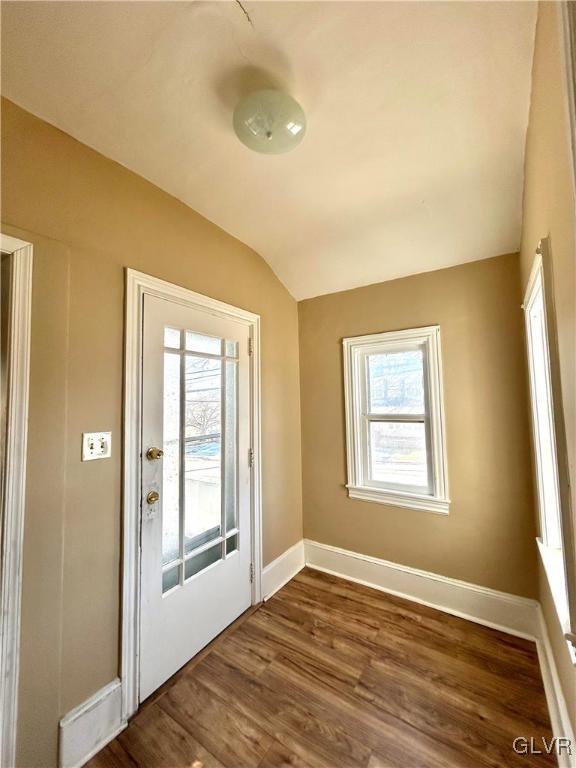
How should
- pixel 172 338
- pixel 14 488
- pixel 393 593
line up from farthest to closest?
pixel 393 593 → pixel 172 338 → pixel 14 488

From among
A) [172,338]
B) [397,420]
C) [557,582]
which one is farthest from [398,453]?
[172,338]

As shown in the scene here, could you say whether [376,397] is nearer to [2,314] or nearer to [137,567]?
[137,567]

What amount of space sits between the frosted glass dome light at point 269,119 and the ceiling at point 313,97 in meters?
0.07

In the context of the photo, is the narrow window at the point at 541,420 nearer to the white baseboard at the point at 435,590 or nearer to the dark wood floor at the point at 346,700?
the white baseboard at the point at 435,590

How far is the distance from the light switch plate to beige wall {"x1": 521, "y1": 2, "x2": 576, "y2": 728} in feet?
5.52

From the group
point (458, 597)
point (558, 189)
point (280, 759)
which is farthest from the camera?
point (458, 597)

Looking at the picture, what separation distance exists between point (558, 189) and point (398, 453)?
1.85 m

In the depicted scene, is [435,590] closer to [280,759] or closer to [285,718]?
[285,718]

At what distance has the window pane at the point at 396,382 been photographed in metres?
2.27

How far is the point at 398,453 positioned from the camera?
235 cm

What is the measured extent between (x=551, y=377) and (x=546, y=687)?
1557mm

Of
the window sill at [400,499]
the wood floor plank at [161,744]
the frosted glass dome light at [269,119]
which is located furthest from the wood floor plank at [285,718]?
the frosted glass dome light at [269,119]

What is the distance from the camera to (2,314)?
1117mm

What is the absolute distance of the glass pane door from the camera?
5.34 ft
